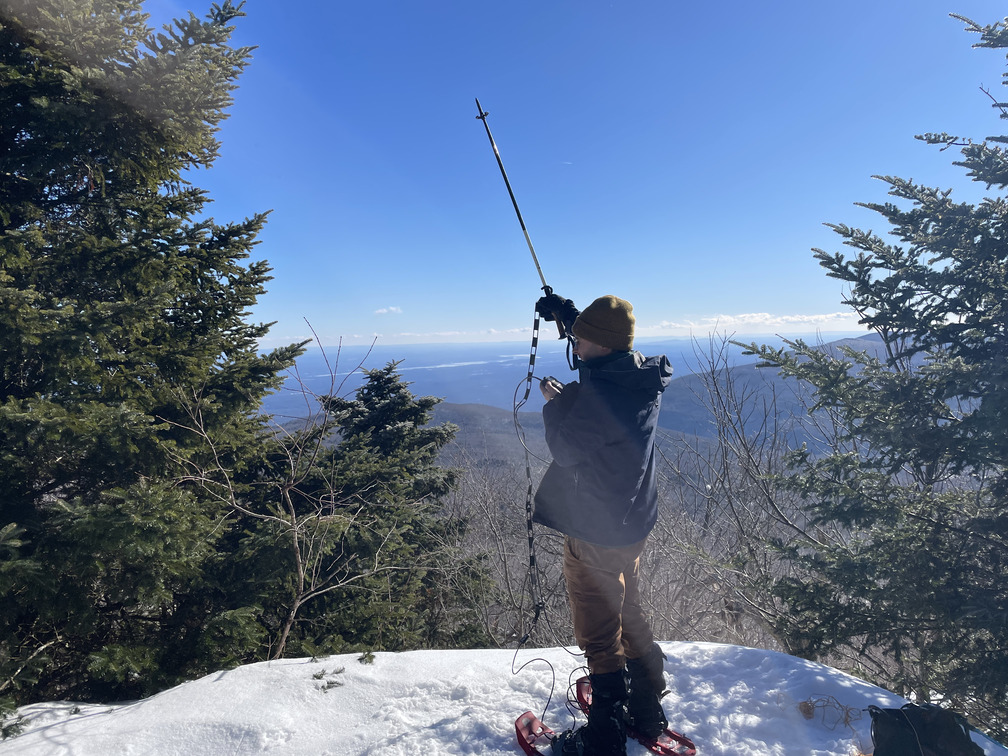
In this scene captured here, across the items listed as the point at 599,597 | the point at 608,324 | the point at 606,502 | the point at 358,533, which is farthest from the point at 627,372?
the point at 358,533

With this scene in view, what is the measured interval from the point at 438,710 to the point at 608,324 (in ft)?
8.81

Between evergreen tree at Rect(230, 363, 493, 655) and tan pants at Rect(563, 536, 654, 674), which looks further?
evergreen tree at Rect(230, 363, 493, 655)

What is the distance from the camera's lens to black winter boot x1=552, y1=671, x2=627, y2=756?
7.99 ft

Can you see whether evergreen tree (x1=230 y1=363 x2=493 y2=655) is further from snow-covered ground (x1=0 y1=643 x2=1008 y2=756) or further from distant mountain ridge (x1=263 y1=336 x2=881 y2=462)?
snow-covered ground (x1=0 y1=643 x2=1008 y2=756)

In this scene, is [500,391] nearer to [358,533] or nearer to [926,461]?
[358,533]

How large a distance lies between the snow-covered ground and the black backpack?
0.21 metres

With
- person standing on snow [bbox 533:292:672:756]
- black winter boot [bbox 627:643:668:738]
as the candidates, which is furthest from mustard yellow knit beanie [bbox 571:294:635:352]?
black winter boot [bbox 627:643:668:738]

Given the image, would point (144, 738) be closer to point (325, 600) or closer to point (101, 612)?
point (101, 612)

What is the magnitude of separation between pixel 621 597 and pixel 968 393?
2.84 metres

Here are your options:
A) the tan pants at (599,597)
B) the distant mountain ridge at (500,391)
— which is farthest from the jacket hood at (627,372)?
the tan pants at (599,597)

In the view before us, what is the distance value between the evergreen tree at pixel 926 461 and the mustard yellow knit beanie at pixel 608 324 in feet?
6.81

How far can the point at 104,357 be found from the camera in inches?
172

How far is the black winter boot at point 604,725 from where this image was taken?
244 cm

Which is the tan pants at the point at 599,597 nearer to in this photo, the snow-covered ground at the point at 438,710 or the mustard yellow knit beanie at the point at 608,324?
the snow-covered ground at the point at 438,710
